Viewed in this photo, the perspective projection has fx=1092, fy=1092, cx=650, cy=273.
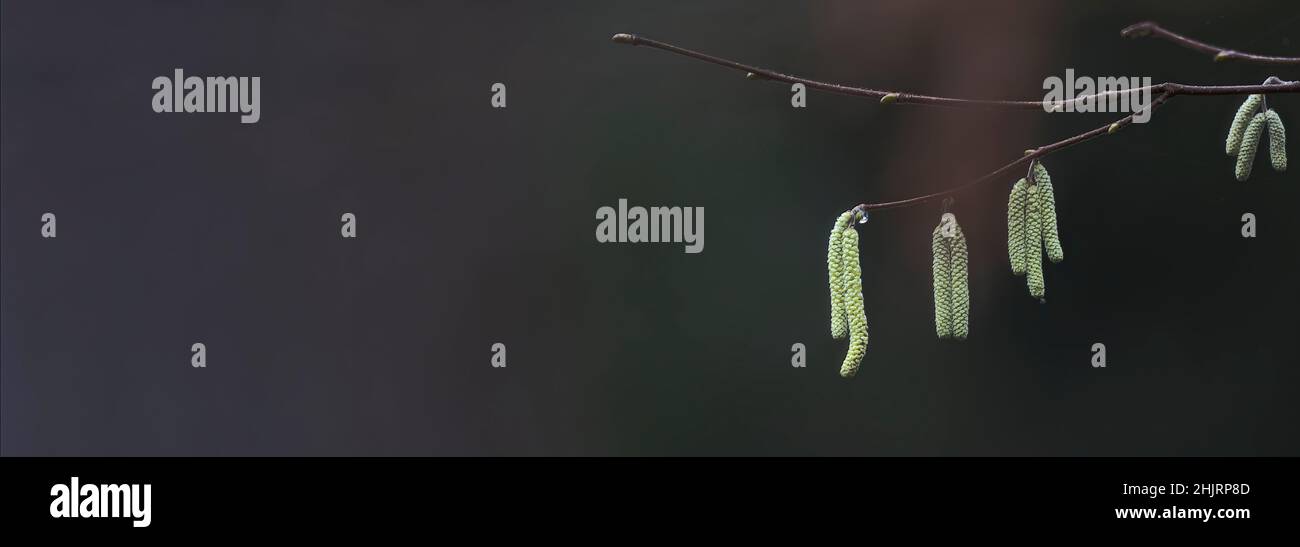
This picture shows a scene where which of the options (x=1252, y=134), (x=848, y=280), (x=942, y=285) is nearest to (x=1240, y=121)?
(x=1252, y=134)

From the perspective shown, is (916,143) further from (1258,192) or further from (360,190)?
(360,190)

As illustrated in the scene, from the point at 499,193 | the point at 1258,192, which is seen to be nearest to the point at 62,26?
the point at 499,193

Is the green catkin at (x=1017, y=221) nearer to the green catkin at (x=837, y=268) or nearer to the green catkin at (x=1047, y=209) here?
the green catkin at (x=1047, y=209)

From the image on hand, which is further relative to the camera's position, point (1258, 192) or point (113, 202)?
point (113, 202)

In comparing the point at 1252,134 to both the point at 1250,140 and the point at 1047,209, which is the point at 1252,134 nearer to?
the point at 1250,140

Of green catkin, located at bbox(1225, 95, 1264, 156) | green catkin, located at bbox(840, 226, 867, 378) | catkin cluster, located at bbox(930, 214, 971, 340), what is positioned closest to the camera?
green catkin, located at bbox(840, 226, 867, 378)

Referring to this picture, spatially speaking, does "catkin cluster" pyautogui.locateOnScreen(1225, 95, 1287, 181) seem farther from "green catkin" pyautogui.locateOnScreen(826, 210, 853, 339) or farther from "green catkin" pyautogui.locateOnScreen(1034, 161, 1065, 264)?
"green catkin" pyautogui.locateOnScreen(826, 210, 853, 339)

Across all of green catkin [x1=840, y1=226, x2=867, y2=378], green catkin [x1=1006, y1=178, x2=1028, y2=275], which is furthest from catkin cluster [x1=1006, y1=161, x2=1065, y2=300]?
green catkin [x1=840, y1=226, x2=867, y2=378]
